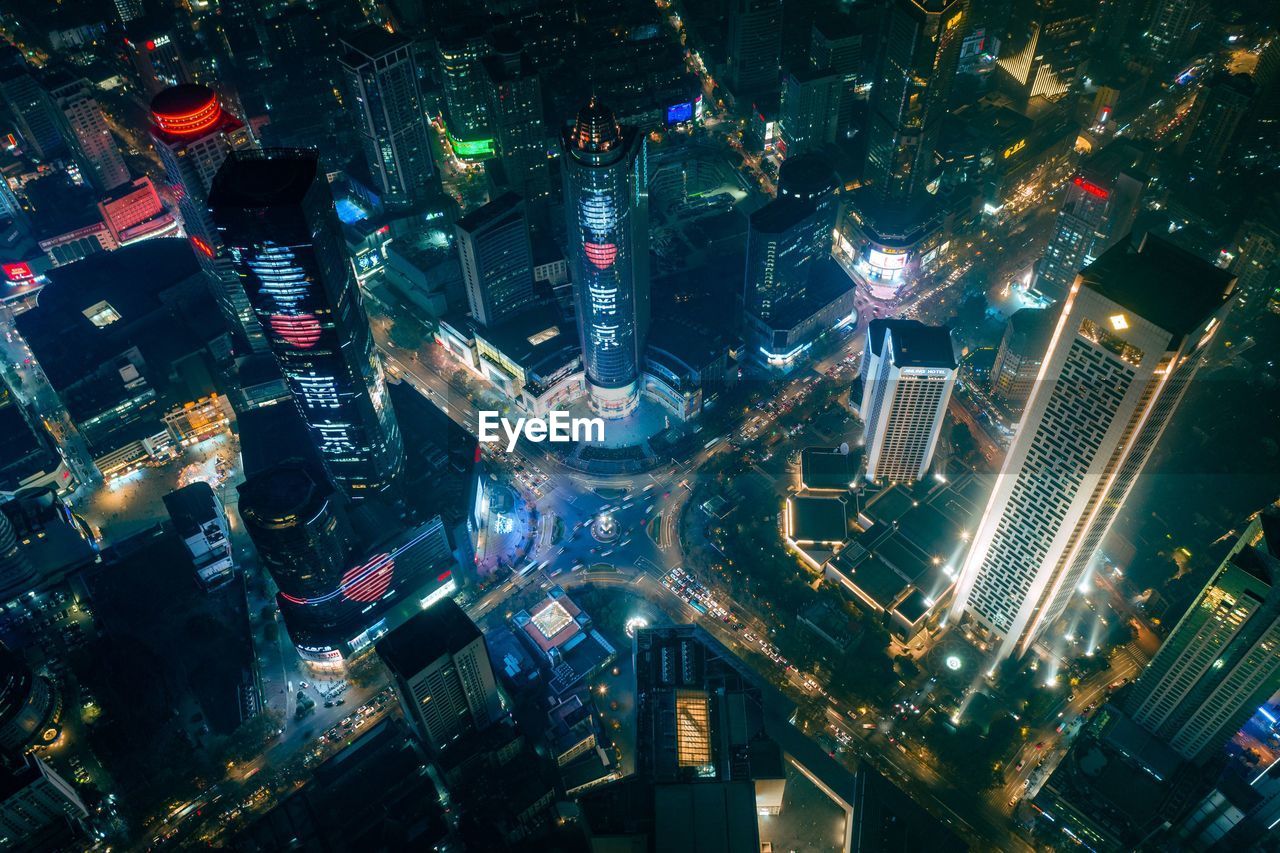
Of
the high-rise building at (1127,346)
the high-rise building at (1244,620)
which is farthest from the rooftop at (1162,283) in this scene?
the high-rise building at (1244,620)

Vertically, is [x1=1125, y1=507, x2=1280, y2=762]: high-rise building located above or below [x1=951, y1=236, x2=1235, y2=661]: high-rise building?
below

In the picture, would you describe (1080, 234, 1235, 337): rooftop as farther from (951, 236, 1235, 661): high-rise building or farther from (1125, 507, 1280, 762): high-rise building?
(1125, 507, 1280, 762): high-rise building

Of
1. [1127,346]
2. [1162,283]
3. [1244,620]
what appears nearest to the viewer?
[1162,283]

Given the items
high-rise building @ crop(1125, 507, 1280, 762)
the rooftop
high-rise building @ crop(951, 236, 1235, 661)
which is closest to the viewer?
the rooftop

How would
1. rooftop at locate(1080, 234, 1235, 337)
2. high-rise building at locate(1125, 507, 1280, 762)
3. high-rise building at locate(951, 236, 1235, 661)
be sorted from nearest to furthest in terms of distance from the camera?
rooftop at locate(1080, 234, 1235, 337) → high-rise building at locate(951, 236, 1235, 661) → high-rise building at locate(1125, 507, 1280, 762)

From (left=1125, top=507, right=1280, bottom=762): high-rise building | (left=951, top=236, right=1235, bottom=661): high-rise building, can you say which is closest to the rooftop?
(left=951, top=236, right=1235, bottom=661): high-rise building

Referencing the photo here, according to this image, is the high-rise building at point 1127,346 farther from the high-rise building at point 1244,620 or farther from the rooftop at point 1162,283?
the high-rise building at point 1244,620

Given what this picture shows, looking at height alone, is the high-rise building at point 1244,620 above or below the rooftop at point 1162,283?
below

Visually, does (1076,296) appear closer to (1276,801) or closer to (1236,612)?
(1236,612)

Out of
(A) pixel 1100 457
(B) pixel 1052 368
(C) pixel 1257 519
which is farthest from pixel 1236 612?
(B) pixel 1052 368

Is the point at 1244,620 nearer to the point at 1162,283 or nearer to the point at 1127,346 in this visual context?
the point at 1127,346

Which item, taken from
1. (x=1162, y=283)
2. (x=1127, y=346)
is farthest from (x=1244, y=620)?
(x=1162, y=283)
